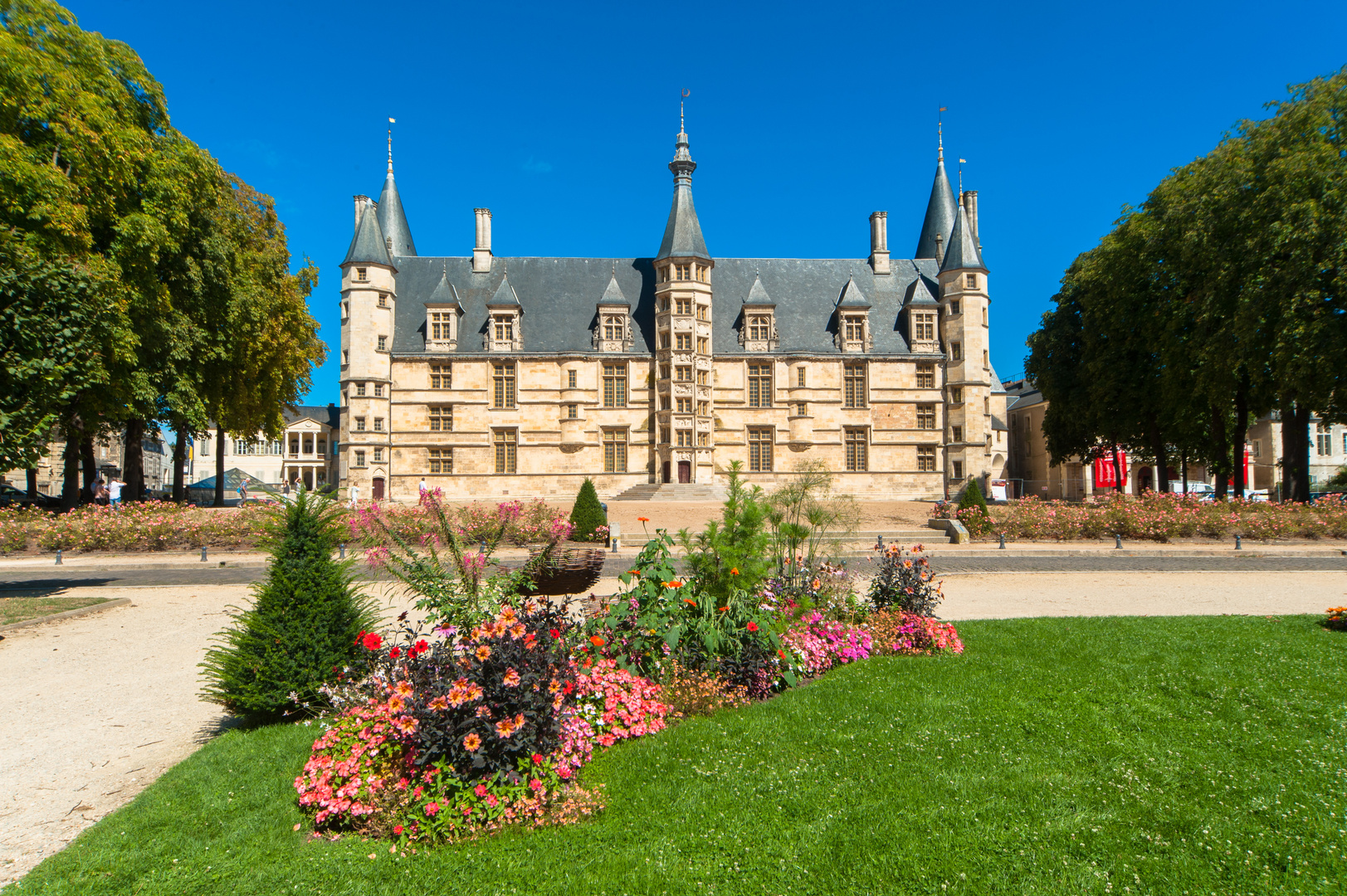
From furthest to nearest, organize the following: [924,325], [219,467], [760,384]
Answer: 1. [924,325]
2. [760,384]
3. [219,467]

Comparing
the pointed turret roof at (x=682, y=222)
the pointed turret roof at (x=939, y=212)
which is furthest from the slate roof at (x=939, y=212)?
the pointed turret roof at (x=682, y=222)

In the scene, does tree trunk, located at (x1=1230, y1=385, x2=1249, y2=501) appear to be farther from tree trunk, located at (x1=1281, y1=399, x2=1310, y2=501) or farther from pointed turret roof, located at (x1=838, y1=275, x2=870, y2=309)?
pointed turret roof, located at (x1=838, y1=275, x2=870, y2=309)

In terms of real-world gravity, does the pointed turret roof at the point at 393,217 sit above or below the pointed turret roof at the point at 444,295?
above

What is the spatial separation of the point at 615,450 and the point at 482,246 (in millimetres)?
15224

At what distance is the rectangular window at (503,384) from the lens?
1560 inches

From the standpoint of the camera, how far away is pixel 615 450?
3975 centimetres

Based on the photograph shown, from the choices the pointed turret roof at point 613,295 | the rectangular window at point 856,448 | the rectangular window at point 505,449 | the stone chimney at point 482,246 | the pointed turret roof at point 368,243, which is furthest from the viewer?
the stone chimney at point 482,246

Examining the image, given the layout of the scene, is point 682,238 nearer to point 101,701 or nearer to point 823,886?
point 101,701

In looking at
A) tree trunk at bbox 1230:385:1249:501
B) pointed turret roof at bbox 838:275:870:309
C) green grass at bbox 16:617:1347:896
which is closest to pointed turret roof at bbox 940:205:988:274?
pointed turret roof at bbox 838:275:870:309

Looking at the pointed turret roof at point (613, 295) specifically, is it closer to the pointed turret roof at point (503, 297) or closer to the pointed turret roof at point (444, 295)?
the pointed turret roof at point (503, 297)

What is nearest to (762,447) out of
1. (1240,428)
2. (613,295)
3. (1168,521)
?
(613,295)

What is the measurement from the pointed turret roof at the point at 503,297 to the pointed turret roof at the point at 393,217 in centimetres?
808

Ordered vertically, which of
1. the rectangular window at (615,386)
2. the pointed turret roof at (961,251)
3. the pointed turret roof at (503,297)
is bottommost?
the rectangular window at (615,386)

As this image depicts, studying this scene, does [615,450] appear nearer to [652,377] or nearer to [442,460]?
[652,377]
